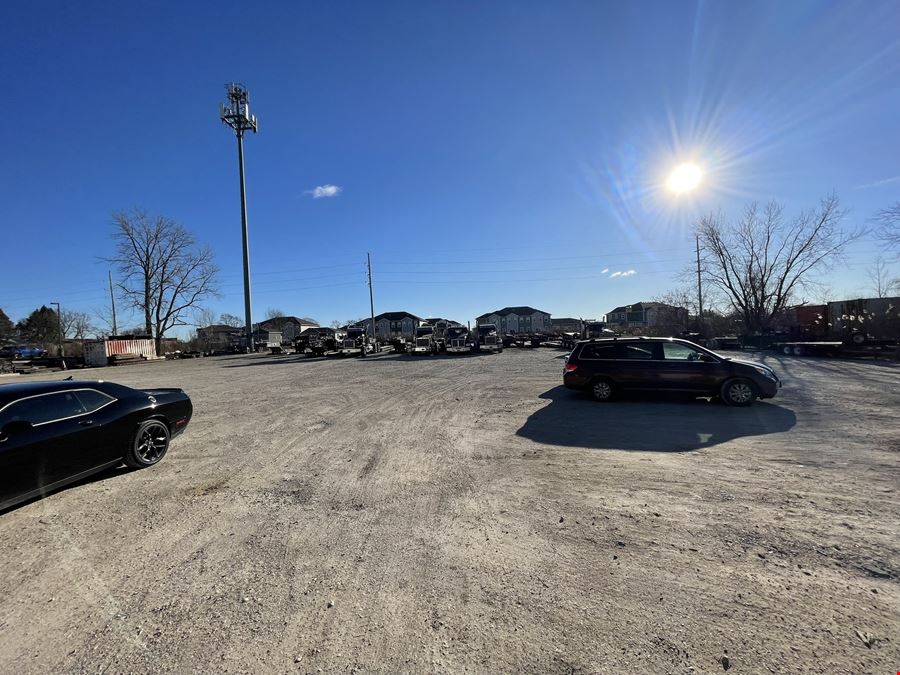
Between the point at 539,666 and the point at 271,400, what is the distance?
36.0 feet

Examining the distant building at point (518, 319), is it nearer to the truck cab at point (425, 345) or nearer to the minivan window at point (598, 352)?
the truck cab at point (425, 345)

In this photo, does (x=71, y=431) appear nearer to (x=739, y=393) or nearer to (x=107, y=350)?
(x=739, y=393)

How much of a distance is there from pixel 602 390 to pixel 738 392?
2.85 meters

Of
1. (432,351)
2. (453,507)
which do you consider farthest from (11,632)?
(432,351)

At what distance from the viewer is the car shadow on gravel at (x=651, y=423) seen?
20.3 feet

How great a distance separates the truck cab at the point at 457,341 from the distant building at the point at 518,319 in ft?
218

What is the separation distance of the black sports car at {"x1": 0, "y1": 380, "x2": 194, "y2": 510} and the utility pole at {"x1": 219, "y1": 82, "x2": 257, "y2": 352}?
44005 millimetres

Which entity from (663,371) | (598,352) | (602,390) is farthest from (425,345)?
(663,371)

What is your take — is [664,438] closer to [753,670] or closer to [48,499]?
[753,670]

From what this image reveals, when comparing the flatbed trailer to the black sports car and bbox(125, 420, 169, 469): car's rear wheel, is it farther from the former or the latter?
the black sports car

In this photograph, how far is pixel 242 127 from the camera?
47.6 metres

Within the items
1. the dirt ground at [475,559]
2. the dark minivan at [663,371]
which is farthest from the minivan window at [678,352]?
the dirt ground at [475,559]

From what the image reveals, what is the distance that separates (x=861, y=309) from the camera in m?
25.8

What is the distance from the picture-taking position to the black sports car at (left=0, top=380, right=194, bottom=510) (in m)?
3.91
